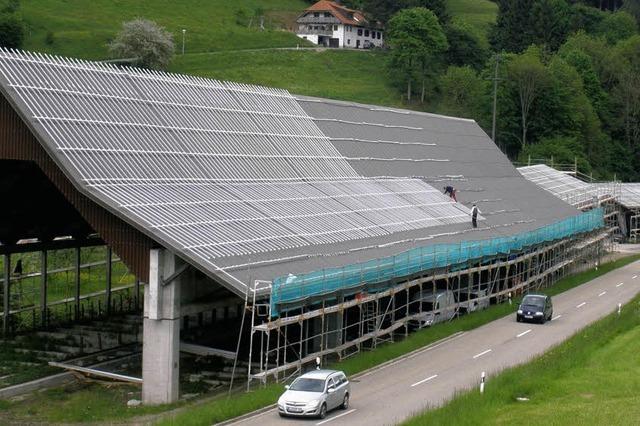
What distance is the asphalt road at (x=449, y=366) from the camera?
1325 inches

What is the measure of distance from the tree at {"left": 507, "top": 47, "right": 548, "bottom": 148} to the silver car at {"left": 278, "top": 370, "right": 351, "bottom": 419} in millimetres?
112566

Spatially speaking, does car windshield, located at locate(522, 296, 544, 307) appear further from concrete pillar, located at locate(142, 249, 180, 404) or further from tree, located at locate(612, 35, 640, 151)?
tree, located at locate(612, 35, 640, 151)

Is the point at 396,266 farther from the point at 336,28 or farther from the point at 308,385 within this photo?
the point at 336,28

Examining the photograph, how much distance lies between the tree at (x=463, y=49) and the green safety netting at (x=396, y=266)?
100323mm

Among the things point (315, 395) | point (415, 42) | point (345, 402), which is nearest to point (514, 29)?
point (415, 42)

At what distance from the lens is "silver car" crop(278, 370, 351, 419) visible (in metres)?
32.2

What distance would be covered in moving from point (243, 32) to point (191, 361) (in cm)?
12600

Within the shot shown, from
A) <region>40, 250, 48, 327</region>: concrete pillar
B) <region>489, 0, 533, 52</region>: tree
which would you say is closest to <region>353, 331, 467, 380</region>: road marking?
<region>40, 250, 48, 327</region>: concrete pillar

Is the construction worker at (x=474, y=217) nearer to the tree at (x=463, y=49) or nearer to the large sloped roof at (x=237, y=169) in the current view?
the large sloped roof at (x=237, y=169)

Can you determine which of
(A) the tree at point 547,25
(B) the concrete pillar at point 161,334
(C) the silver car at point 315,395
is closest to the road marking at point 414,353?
(C) the silver car at point 315,395

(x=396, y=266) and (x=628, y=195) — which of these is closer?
(x=396, y=266)

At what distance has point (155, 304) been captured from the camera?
36.8m

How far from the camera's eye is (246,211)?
4497 cm

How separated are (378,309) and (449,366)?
5296mm
